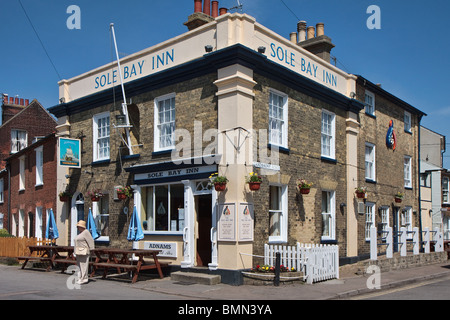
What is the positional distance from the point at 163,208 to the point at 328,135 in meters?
6.57

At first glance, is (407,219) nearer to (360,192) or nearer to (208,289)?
(360,192)

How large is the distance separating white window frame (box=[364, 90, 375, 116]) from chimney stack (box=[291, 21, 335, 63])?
2.59 m

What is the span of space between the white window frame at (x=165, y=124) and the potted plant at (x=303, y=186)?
13.6 feet

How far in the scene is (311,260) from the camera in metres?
12.9

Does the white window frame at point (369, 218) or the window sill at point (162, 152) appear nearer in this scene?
the window sill at point (162, 152)

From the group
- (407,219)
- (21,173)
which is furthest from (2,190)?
(407,219)

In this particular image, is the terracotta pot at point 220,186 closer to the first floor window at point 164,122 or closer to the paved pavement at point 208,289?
the paved pavement at point 208,289

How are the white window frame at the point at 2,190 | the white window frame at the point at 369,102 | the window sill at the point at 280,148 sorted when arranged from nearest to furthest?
the window sill at the point at 280,148 < the white window frame at the point at 369,102 < the white window frame at the point at 2,190

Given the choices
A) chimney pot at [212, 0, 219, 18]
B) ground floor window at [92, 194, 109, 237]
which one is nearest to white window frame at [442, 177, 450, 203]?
chimney pot at [212, 0, 219, 18]

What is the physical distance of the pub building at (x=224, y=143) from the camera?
533 inches

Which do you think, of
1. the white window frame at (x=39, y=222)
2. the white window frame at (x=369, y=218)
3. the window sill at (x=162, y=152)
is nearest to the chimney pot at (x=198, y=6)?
the window sill at (x=162, y=152)

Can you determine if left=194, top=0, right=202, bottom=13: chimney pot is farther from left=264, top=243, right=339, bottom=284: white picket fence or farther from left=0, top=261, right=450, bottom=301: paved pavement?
left=0, top=261, right=450, bottom=301: paved pavement
